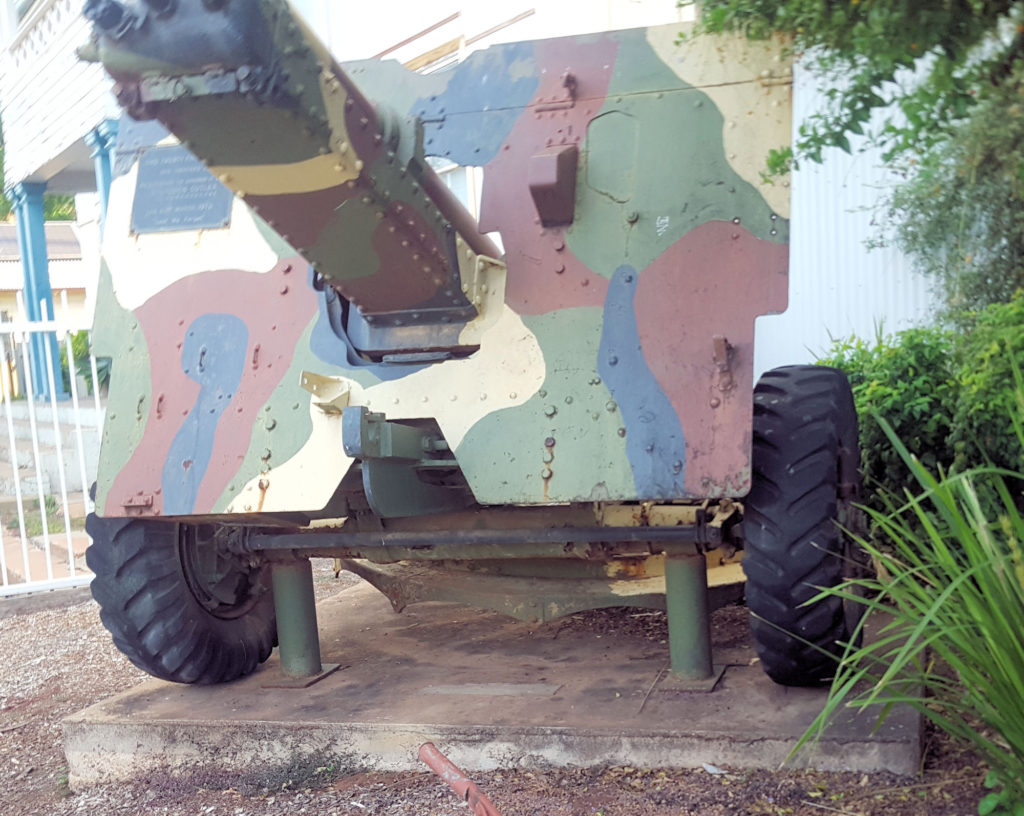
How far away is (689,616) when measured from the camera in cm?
367

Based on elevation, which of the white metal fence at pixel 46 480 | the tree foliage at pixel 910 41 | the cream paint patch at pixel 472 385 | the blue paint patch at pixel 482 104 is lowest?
the white metal fence at pixel 46 480

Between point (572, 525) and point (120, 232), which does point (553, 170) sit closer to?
point (572, 525)

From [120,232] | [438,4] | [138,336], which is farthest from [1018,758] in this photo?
[438,4]

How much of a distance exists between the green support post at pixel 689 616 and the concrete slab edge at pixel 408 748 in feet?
1.55

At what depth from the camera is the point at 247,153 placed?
111 inches

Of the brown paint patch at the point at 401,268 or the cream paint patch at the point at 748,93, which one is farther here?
the cream paint patch at the point at 748,93

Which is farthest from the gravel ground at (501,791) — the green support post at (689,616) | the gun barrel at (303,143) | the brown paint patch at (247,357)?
the gun barrel at (303,143)

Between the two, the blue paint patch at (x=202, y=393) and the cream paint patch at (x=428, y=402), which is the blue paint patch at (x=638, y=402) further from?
the blue paint patch at (x=202, y=393)

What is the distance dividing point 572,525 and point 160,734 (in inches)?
61.4

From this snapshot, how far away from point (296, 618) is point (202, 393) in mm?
926

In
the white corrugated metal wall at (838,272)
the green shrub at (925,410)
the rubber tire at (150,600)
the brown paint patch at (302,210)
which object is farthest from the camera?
the white corrugated metal wall at (838,272)

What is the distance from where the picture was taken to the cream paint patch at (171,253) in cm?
393

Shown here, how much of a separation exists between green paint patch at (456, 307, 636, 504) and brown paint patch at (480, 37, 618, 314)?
93 millimetres

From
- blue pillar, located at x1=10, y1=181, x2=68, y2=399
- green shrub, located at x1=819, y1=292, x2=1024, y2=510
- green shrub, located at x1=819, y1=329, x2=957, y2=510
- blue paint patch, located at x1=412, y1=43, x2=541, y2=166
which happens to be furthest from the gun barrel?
blue pillar, located at x1=10, y1=181, x2=68, y2=399
